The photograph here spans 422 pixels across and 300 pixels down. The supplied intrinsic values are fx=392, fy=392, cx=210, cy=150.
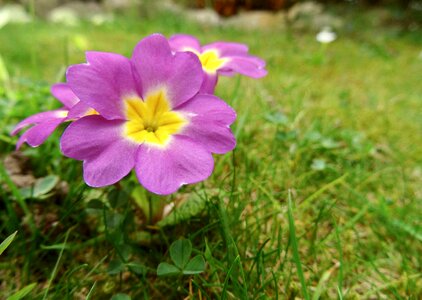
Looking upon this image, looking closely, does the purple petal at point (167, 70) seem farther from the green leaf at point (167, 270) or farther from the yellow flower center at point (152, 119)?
the green leaf at point (167, 270)

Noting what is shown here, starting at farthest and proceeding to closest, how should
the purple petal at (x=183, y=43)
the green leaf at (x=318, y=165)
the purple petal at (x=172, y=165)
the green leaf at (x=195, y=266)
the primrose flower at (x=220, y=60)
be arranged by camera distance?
the green leaf at (x=318, y=165) < the purple petal at (x=183, y=43) < the primrose flower at (x=220, y=60) < the green leaf at (x=195, y=266) < the purple petal at (x=172, y=165)

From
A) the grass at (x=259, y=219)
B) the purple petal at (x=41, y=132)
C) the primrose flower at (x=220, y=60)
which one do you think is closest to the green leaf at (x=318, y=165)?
the grass at (x=259, y=219)

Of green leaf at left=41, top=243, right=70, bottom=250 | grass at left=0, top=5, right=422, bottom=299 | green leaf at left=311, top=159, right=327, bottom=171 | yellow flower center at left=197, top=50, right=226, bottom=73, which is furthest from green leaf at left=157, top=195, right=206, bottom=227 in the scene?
green leaf at left=311, top=159, right=327, bottom=171

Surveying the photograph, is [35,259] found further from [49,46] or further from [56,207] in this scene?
[49,46]

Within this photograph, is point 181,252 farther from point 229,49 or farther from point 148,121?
point 229,49

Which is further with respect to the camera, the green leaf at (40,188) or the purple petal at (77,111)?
the green leaf at (40,188)

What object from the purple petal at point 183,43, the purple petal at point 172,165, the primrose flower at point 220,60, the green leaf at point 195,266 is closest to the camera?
the purple petal at point 172,165

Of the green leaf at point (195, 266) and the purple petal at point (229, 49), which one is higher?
the purple petal at point (229, 49)

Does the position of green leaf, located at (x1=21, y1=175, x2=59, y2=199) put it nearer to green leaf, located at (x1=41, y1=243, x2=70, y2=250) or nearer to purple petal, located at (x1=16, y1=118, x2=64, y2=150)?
green leaf, located at (x1=41, y1=243, x2=70, y2=250)
